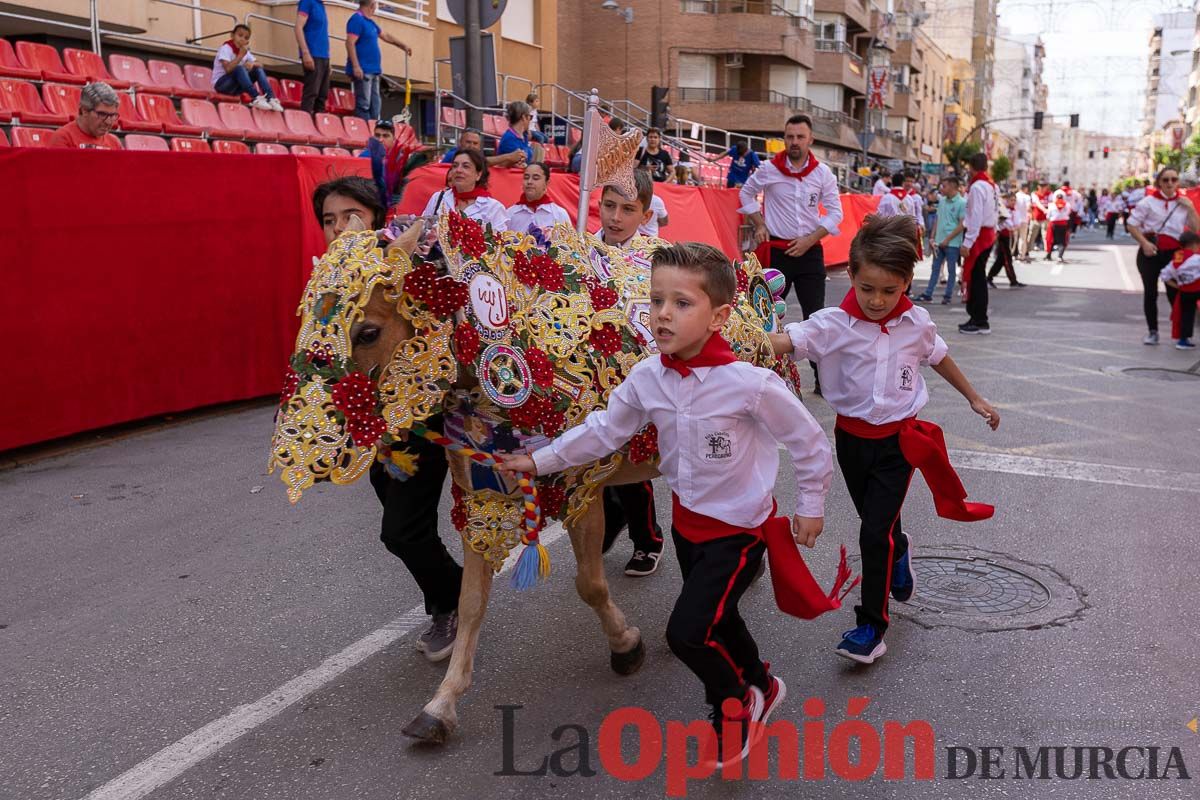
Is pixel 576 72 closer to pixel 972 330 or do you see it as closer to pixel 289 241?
pixel 972 330

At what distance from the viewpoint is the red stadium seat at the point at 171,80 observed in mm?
13641

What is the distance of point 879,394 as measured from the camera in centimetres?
403

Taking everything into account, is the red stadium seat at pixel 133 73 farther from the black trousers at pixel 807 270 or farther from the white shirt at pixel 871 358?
the white shirt at pixel 871 358

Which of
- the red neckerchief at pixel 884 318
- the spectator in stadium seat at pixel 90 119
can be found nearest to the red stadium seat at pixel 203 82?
the spectator in stadium seat at pixel 90 119

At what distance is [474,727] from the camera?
3531mm

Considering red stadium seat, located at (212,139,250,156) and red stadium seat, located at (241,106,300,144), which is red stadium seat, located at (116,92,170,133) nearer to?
red stadium seat, located at (212,139,250,156)

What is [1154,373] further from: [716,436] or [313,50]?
[313,50]

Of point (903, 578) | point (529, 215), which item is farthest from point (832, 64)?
point (903, 578)

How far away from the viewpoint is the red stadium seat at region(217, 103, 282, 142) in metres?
13.3

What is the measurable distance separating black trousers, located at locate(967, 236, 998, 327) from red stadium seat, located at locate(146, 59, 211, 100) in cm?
1005

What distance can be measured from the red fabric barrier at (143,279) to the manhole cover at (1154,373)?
765cm

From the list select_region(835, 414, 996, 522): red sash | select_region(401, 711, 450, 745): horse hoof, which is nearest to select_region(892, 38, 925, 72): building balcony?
select_region(835, 414, 996, 522): red sash

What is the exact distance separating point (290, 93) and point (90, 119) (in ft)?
27.5

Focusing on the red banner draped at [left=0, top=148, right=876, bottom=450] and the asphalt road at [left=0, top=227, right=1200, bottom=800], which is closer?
the asphalt road at [left=0, top=227, right=1200, bottom=800]
